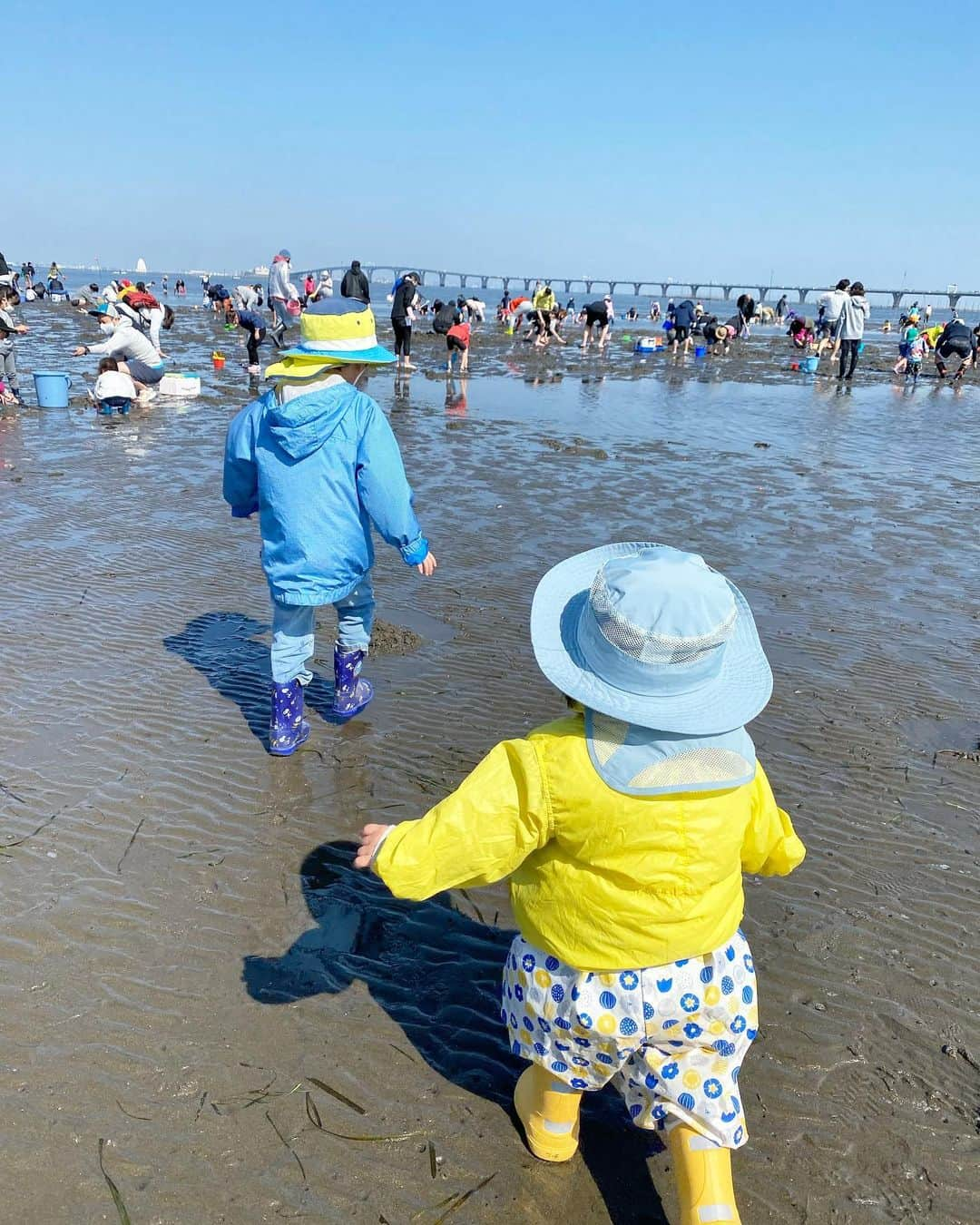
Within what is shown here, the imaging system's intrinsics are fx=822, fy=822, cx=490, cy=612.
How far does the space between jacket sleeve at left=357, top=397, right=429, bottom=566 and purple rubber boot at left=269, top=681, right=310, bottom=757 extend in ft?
3.18

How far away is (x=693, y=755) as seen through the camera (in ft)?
6.17

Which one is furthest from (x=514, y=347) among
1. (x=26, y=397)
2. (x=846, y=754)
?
(x=846, y=754)

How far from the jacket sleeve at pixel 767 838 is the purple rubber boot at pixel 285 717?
2.63 meters

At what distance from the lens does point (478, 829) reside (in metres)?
1.94

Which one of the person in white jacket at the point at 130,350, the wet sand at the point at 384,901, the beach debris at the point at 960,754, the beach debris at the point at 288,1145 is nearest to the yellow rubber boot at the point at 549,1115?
the wet sand at the point at 384,901

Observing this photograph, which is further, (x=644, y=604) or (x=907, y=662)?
(x=907, y=662)

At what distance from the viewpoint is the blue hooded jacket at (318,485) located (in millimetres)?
3697

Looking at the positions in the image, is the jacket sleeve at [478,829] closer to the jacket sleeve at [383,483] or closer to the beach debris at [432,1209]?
the beach debris at [432,1209]

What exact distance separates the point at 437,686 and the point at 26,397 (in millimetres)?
12371

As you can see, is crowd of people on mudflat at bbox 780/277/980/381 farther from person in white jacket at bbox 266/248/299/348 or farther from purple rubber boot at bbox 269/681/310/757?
purple rubber boot at bbox 269/681/310/757

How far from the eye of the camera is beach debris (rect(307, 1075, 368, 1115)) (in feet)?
8.00

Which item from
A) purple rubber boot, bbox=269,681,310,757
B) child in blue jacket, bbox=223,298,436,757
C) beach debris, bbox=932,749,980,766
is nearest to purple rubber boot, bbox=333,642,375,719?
purple rubber boot, bbox=269,681,310,757

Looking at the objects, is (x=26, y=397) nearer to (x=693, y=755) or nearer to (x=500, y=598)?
(x=500, y=598)

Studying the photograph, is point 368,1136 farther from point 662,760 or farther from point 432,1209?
point 662,760
